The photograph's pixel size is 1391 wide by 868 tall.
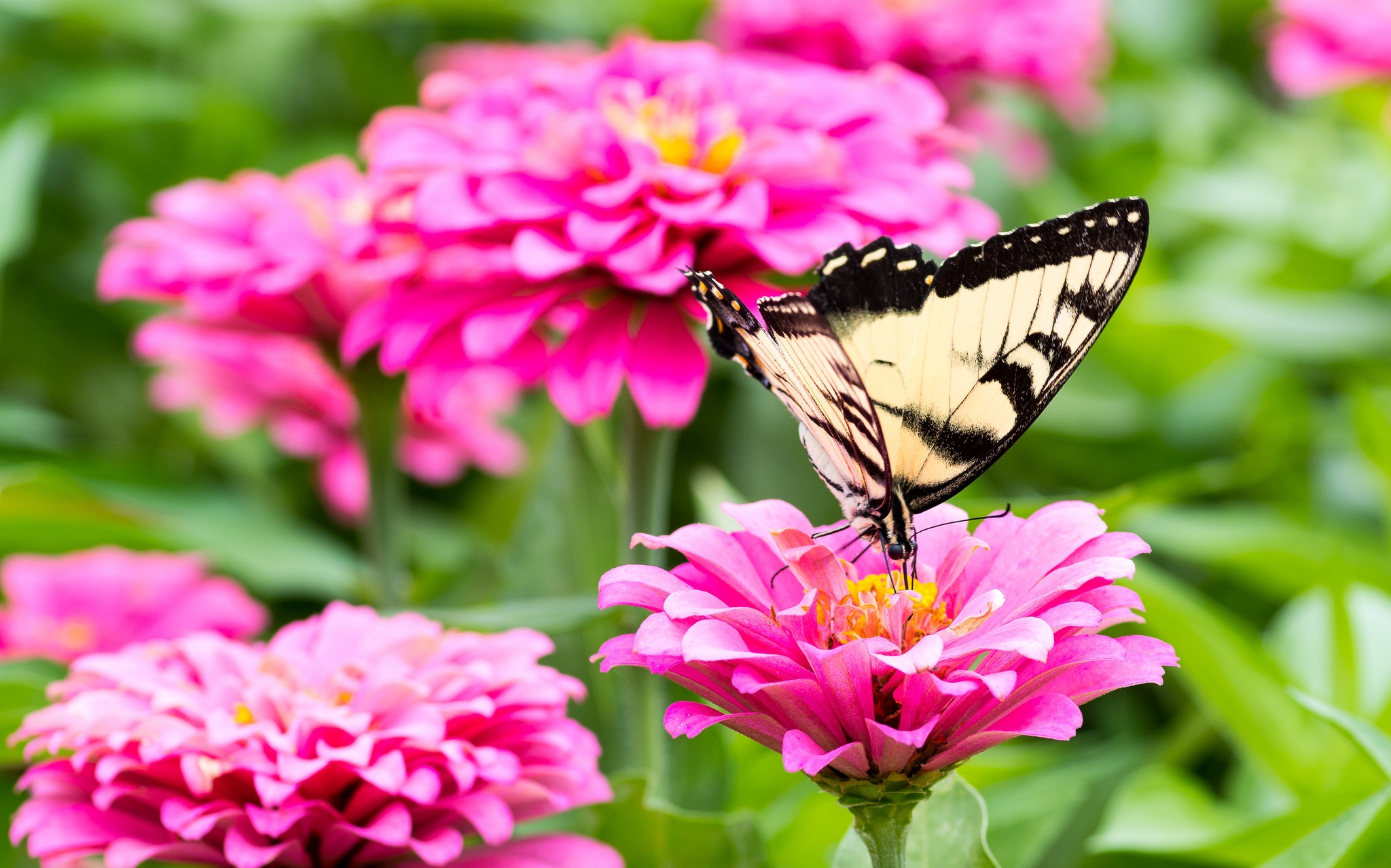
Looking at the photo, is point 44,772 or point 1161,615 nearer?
point 44,772

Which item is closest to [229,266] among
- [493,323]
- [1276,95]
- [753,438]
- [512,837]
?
[493,323]

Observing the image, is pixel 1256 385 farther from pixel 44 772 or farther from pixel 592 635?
pixel 44 772

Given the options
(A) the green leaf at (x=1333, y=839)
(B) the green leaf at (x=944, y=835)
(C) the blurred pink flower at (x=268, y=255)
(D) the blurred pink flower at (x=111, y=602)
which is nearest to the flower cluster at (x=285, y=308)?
(C) the blurred pink flower at (x=268, y=255)

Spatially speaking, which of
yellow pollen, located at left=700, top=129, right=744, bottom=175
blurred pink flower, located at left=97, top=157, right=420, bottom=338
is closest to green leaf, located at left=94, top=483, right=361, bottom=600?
blurred pink flower, located at left=97, top=157, right=420, bottom=338

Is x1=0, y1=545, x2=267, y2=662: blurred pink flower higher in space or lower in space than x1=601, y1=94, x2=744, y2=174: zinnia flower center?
lower

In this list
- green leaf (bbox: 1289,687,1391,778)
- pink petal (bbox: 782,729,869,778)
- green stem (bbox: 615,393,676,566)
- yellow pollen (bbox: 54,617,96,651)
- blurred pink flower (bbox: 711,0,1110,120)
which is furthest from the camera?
blurred pink flower (bbox: 711,0,1110,120)

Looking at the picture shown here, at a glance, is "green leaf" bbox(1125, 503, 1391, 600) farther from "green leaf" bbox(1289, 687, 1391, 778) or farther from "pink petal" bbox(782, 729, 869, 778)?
"pink petal" bbox(782, 729, 869, 778)
